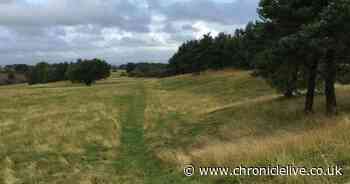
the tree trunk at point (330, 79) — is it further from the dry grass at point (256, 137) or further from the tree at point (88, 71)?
the tree at point (88, 71)

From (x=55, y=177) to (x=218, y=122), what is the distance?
39.6 feet

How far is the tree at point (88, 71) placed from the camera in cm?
9544

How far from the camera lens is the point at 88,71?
95812mm

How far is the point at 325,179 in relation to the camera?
6797 millimetres

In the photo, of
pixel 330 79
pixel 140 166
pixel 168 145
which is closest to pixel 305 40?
pixel 330 79

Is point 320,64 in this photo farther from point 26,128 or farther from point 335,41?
point 26,128

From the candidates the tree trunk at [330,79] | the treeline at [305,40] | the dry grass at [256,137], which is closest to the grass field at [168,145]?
the dry grass at [256,137]

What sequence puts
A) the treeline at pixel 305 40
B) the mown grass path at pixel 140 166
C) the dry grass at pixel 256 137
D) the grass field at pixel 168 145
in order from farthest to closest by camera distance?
1. the treeline at pixel 305 40
2. the mown grass path at pixel 140 166
3. the grass field at pixel 168 145
4. the dry grass at pixel 256 137

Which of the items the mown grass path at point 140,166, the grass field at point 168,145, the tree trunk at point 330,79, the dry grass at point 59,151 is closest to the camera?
the grass field at point 168,145

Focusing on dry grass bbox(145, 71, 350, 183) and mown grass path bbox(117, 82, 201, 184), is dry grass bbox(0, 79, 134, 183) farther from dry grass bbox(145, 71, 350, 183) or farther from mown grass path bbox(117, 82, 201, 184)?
dry grass bbox(145, 71, 350, 183)

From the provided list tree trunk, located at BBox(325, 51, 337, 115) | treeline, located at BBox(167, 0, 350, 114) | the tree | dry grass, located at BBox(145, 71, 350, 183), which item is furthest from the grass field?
the tree

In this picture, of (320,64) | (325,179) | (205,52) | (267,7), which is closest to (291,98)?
(320,64)

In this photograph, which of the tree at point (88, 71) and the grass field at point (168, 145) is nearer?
the grass field at point (168, 145)

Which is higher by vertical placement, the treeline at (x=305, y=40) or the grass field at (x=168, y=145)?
the treeline at (x=305, y=40)
